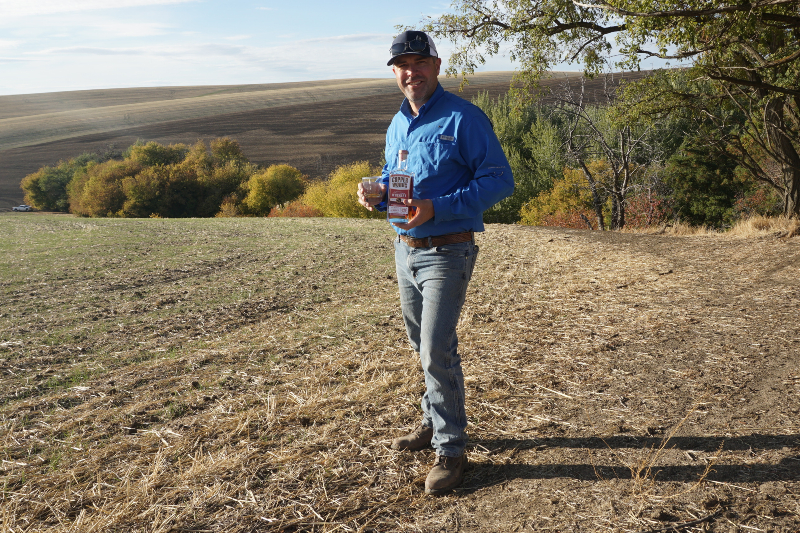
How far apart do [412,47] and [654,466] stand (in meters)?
2.86

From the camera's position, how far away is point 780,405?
13.8 ft

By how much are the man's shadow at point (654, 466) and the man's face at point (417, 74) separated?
230 centimetres

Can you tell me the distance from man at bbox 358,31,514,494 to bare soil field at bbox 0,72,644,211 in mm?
76242

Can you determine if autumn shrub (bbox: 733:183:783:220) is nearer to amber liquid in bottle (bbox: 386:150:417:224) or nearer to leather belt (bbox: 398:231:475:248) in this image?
leather belt (bbox: 398:231:475:248)

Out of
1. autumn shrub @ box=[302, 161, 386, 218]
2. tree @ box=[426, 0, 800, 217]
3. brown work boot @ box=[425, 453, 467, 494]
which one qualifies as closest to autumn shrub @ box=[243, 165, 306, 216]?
autumn shrub @ box=[302, 161, 386, 218]

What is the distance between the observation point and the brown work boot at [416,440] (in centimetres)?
387

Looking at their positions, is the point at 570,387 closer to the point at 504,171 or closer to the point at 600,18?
the point at 504,171

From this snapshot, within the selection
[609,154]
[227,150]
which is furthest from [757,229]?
[227,150]

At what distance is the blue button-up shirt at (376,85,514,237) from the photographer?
10.2ft

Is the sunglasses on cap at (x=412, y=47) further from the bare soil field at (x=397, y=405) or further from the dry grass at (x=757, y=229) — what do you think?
the dry grass at (x=757, y=229)

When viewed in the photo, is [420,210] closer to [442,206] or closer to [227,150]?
[442,206]

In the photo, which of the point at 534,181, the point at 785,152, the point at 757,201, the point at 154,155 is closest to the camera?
the point at 785,152

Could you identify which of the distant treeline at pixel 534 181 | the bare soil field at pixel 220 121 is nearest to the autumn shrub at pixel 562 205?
the distant treeline at pixel 534 181

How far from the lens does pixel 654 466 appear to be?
349 centimetres
